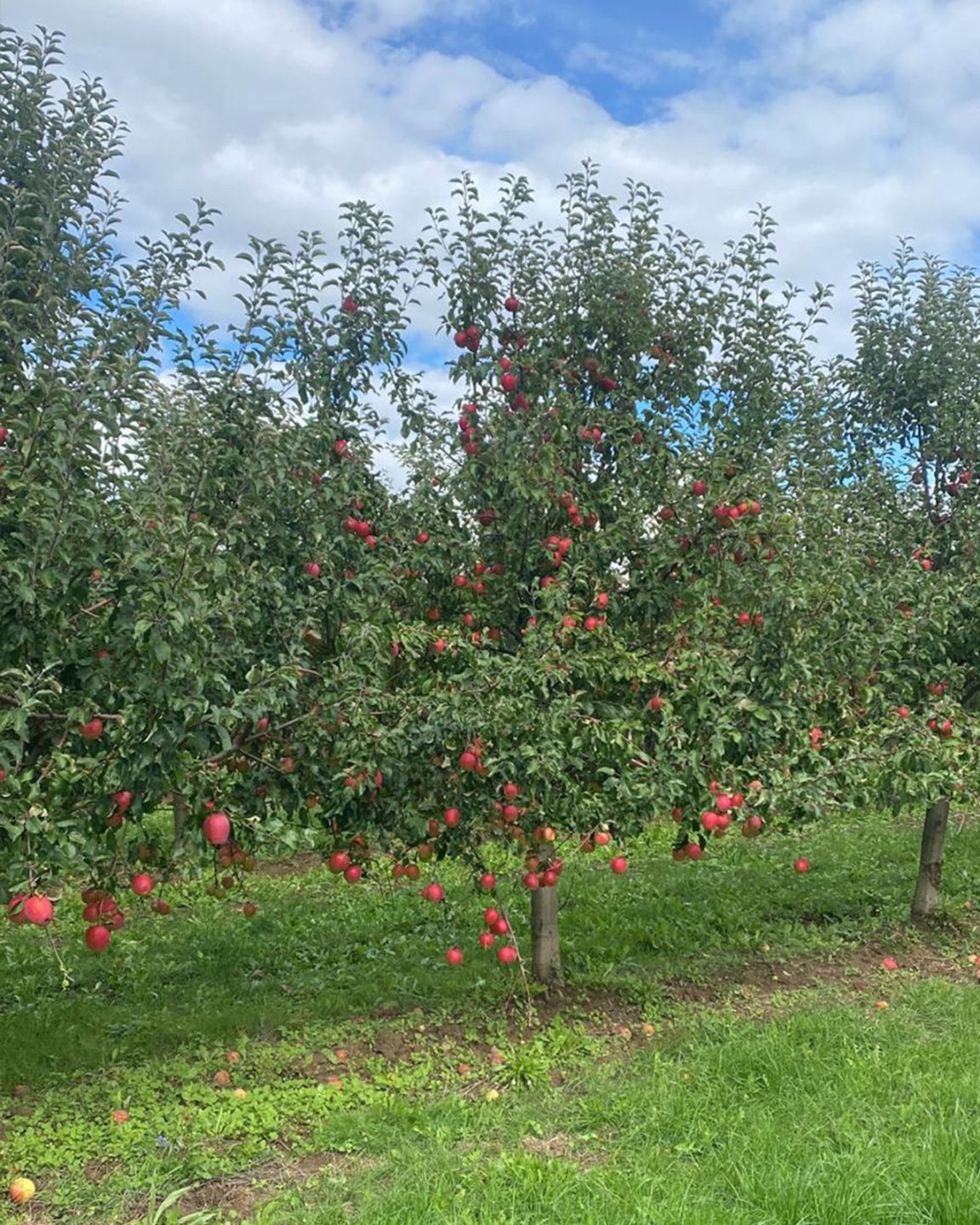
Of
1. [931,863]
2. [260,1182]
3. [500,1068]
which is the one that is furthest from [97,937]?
[931,863]

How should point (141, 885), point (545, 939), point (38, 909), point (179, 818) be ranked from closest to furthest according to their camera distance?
point (38, 909) → point (141, 885) → point (179, 818) → point (545, 939)

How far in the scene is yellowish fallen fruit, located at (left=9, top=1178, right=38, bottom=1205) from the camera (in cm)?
380

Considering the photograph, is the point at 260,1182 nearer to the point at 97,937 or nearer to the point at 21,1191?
the point at 21,1191

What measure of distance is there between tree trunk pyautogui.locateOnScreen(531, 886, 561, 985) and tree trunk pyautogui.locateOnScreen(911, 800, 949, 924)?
3384 millimetres

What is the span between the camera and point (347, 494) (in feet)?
15.9

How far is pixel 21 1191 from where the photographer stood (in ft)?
12.5

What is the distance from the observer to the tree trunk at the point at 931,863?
7797mm

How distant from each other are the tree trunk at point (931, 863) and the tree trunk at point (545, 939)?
338cm

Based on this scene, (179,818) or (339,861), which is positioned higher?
(179,818)

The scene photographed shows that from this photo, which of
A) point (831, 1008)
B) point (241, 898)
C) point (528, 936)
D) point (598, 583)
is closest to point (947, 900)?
point (831, 1008)

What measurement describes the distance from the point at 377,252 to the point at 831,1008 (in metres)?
4.98

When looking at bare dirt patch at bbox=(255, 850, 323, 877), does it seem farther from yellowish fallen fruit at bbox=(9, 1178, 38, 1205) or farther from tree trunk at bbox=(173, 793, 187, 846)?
yellowish fallen fruit at bbox=(9, 1178, 38, 1205)

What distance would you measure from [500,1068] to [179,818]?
2124 millimetres

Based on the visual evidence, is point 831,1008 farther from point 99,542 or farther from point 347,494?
point 99,542
